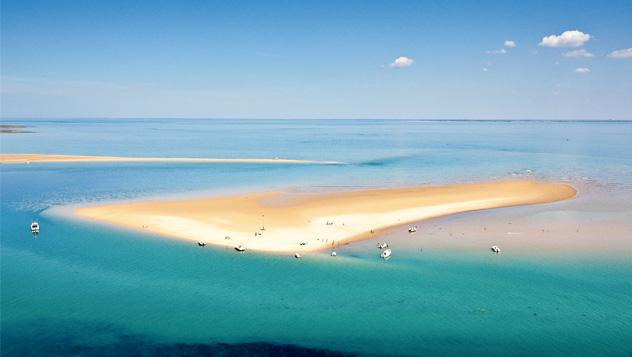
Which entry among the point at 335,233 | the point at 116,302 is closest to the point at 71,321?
the point at 116,302

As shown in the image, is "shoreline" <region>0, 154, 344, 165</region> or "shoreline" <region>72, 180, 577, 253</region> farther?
"shoreline" <region>0, 154, 344, 165</region>

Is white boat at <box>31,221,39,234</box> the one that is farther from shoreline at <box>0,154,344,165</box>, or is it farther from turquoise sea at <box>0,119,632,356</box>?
shoreline at <box>0,154,344,165</box>

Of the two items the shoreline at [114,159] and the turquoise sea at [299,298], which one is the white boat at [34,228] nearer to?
the turquoise sea at [299,298]

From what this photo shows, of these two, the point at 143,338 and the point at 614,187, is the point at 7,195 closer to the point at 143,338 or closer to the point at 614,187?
the point at 143,338

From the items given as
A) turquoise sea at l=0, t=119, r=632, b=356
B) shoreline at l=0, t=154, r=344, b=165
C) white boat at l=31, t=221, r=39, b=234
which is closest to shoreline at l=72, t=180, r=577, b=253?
turquoise sea at l=0, t=119, r=632, b=356

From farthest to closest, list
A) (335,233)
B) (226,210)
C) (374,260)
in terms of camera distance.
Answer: (226,210), (335,233), (374,260)

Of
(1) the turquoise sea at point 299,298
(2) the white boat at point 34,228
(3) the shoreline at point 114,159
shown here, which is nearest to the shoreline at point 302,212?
(1) the turquoise sea at point 299,298

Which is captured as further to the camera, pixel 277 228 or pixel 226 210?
pixel 226 210

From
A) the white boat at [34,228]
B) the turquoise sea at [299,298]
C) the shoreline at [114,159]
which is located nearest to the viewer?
the turquoise sea at [299,298]
